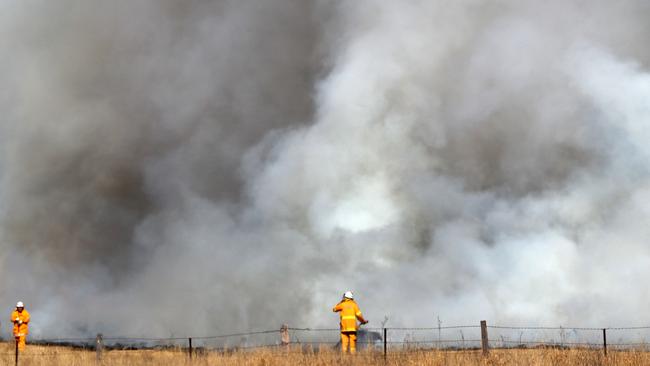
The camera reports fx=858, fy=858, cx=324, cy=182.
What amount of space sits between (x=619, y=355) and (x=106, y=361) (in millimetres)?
17890

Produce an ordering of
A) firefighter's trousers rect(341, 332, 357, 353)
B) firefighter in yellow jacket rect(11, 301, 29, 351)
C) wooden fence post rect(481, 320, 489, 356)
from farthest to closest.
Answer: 1. firefighter in yellow jacket rect(11, 301, 29, 351)
2. firefighter's trousers rect(341, 332, 357, 353)
3. wooden fence post rect(481, 320, 489, 356)

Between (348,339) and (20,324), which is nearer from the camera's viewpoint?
(348,339)

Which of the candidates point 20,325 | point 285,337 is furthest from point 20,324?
point 285,337

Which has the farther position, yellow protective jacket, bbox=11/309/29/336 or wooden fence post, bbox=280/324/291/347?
yellow protective jacket, bbox=11/309/29/336

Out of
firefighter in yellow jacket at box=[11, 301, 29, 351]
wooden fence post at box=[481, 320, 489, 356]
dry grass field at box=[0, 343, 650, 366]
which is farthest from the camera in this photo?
firefighter in yellow jacket at box=[11, 301, 29, 351]

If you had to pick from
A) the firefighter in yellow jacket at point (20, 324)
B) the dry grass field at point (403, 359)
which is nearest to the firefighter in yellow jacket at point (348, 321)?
the dry grass field at point (403, 359)

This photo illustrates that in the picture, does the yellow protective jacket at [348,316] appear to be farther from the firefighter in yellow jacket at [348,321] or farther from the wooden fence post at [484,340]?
the wooden fence post at [484,340]

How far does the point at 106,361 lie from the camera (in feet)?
102

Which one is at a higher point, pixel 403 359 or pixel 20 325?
pixel 20 325

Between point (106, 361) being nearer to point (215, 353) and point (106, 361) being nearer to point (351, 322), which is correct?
point (215, 353)

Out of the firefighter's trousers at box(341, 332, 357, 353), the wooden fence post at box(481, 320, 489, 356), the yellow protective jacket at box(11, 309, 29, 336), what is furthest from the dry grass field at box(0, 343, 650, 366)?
the yellow protective jacket at box(11, 309, 29, 336)

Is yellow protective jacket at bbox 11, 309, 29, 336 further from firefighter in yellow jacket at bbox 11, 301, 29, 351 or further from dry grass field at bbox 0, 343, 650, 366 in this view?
dry grass field at bbox 0, 343, 650, 366

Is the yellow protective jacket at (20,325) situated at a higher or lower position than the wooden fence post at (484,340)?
higher

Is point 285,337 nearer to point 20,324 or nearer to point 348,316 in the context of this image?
point 348,316
